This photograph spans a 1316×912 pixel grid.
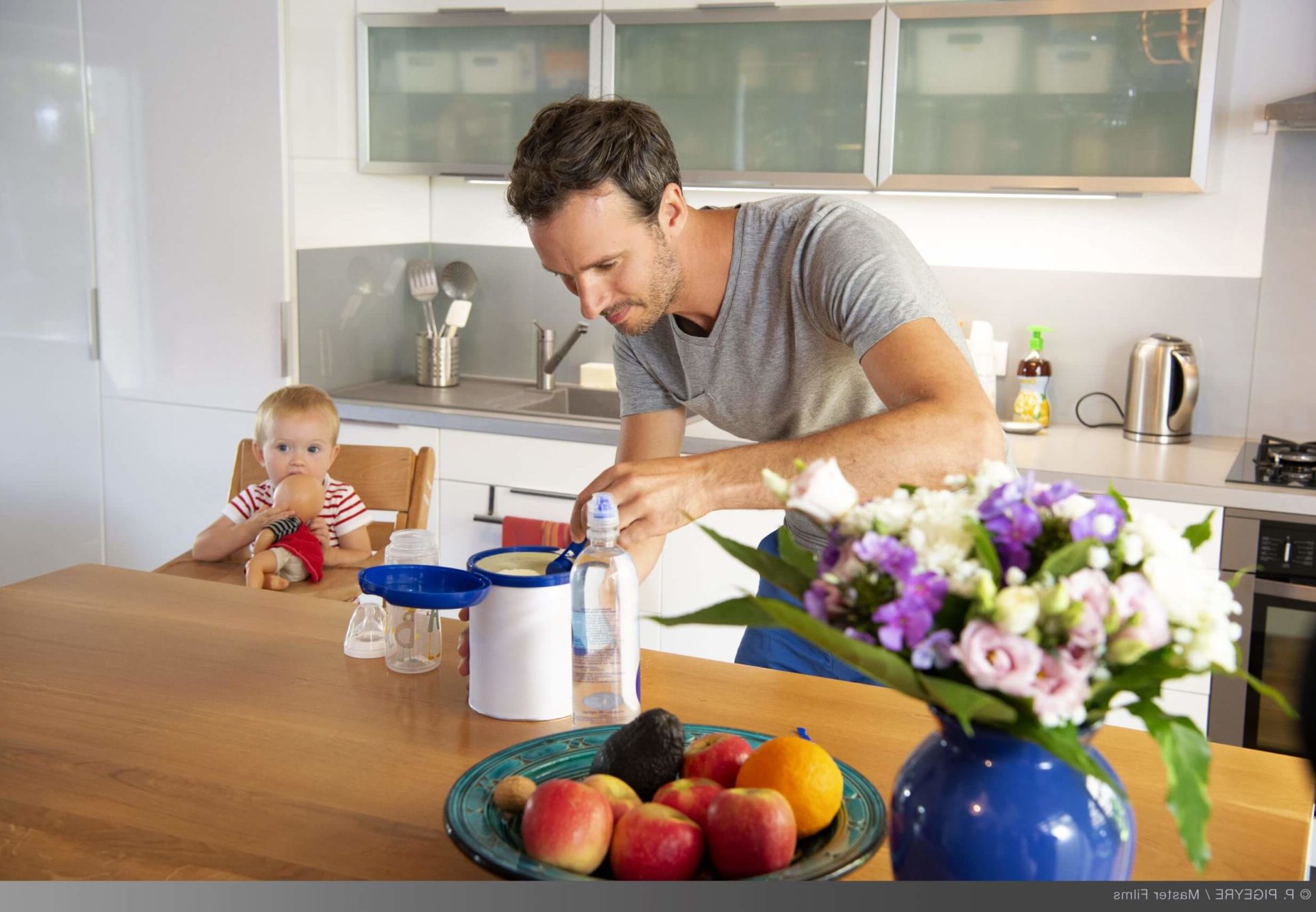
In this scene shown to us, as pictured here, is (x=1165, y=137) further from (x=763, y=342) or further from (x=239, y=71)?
(x=239, y=71)

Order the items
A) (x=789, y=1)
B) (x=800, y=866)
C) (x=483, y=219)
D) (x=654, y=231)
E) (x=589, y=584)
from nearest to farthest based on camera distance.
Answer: (x=800, y=866)
(x=589, y=584)
(x=654, y=231)
(x=789, y=1)
(x=483, y=219)

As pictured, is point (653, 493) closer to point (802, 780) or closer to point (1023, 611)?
point (802, 780)

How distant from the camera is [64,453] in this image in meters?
3.65

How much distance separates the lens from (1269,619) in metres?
2.56

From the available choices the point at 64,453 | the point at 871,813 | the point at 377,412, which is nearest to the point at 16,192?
the point at 64,453

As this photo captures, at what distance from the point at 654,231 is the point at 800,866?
3.38 ft

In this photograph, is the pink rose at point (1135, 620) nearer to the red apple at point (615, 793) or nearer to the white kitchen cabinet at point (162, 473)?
the red apple at point (615, 793)

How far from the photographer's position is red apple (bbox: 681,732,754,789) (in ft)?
3.47

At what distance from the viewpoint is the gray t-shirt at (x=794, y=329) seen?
165 cm

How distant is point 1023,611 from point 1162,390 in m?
2.51

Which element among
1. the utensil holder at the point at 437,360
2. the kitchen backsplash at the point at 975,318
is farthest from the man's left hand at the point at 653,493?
the utensil holder at the point at 437,360

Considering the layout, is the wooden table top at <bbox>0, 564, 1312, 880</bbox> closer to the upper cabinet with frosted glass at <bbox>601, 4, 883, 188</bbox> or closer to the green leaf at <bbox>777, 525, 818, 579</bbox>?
the green leaf at <bbox>777, 525, 818, 579</bbox>

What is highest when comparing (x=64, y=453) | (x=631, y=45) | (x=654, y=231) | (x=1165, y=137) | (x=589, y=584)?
(x=631, y=45)

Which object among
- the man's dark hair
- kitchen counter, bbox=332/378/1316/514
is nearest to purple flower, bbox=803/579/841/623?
the man's dark hair
